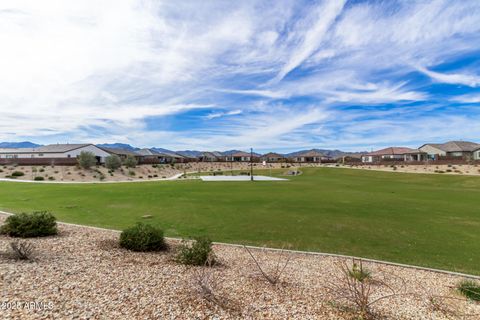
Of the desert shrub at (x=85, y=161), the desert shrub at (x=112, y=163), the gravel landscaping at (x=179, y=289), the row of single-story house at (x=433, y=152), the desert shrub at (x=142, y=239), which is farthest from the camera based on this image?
the row of single-story house at (x=433, y=152)

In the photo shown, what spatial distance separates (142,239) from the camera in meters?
8.21

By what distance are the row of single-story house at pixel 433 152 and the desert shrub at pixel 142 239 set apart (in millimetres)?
83503

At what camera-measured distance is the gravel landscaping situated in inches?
173

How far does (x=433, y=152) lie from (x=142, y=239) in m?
98.2

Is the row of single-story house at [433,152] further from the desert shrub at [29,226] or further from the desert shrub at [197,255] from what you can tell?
the desert shrub at [29,226]

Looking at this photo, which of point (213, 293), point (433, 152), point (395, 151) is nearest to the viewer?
point (213, 293)

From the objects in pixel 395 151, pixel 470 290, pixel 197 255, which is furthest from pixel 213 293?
pixel 395 151

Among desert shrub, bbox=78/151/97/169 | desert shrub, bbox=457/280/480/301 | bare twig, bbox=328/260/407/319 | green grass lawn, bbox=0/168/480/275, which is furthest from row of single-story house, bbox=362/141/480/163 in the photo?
desert shrub, bbox=78/151/97/169

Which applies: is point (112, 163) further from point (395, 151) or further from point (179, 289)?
point (395, 151)

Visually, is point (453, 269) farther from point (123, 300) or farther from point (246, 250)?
point (123, 300)

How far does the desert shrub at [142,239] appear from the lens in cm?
817

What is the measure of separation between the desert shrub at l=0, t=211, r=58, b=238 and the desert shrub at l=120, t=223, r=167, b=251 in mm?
2934

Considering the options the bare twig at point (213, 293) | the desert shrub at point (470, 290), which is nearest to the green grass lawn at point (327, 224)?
Answer: the desert shrub at point (470, 290)

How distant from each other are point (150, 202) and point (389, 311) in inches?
650
